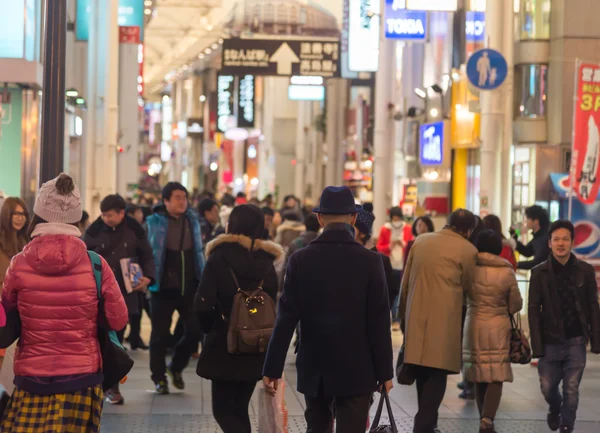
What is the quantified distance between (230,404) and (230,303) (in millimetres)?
628

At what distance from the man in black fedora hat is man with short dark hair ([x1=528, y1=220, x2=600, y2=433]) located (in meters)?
2.91

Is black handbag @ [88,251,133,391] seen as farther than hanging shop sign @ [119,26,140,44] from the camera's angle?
No

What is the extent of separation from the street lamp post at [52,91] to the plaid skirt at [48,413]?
12.7 ft

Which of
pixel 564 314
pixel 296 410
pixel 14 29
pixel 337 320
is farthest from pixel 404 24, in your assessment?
pixel 337 320

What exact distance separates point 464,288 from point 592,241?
7088 millimetres

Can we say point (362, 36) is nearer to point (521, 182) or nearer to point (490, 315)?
point (521, 182)

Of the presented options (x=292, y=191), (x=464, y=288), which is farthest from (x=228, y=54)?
(x=292, y=191)

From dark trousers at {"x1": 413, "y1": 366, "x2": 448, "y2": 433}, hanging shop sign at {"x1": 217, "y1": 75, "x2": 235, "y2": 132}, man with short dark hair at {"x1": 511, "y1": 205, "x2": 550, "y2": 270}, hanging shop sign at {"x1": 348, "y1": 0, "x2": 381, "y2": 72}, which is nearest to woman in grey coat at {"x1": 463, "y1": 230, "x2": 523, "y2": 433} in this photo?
dark trousers at {"x1": 413, "y1": 366, "x2": 448, "y2": 433}

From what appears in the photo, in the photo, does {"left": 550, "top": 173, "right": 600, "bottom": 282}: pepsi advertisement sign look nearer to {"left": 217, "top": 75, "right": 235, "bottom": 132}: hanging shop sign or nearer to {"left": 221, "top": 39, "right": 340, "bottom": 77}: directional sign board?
{"left": 221, "top": 39, "right": 340, "bottom": 77}: directional sign board

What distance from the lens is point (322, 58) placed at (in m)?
29.1

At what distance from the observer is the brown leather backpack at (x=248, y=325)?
7.14 m

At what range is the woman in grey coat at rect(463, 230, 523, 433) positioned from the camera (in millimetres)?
8906

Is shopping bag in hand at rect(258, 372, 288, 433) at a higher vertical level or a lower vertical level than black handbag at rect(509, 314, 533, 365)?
lower

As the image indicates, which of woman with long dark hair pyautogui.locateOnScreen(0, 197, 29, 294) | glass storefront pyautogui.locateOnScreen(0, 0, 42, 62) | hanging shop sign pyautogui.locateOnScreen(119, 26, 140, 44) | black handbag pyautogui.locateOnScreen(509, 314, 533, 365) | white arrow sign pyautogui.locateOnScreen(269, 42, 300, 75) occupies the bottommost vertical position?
black handbag pyautogui.locateOnScreen(509, 314, 533, 365)
